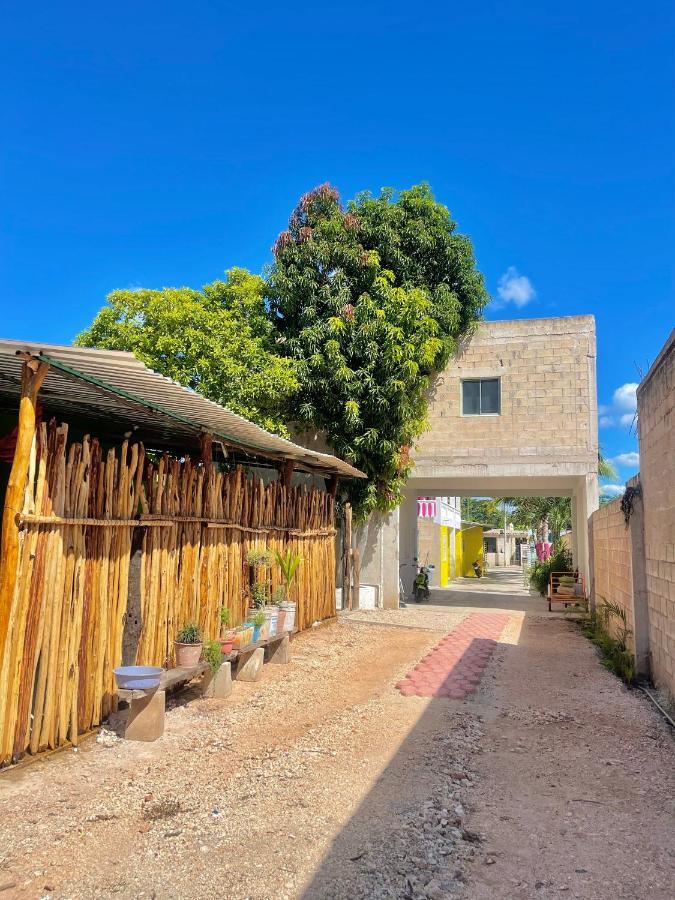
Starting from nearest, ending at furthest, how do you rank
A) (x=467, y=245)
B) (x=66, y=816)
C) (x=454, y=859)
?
(x=454, y=859)
(x=66, y=816)
(x=467, y=245)

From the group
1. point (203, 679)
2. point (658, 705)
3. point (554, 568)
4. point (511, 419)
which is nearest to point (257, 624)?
point (203, 679)

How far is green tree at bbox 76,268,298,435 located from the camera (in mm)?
11484

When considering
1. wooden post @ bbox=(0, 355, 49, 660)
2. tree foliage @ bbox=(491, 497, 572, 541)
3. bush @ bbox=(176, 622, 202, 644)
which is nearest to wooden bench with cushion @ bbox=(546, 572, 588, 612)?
bush @ bbox=(176, 622, 202, 644)

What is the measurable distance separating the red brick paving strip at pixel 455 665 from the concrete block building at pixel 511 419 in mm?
3468

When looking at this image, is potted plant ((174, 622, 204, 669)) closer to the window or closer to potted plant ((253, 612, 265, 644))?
potted plant ((253, 612, 265, 644))

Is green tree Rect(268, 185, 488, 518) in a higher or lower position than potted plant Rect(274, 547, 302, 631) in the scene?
higher

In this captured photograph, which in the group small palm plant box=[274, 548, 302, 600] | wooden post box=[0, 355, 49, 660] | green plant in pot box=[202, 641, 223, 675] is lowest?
green plant in pot box=[202, 641, 223, 675]

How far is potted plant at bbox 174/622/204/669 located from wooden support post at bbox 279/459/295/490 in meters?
3.36

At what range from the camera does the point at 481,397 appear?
13.8m

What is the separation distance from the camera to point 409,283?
1348cm

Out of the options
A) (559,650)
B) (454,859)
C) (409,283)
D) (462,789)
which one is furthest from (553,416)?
(454,859)

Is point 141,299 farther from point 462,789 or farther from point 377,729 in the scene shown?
point 462,789

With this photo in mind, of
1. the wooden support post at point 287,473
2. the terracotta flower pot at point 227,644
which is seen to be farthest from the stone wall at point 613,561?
the terracotta flower pot at point 227,644

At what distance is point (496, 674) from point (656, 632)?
5.95 feet
